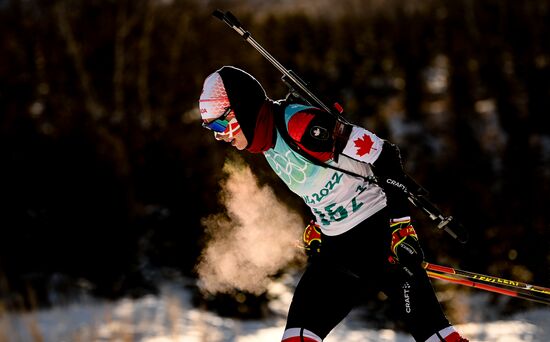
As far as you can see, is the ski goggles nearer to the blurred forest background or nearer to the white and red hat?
the white and red hat

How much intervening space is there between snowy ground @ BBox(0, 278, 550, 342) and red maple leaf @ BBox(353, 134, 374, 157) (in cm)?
309

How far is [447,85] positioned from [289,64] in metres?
3.42

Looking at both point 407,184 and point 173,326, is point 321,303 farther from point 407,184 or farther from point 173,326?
point 173,326

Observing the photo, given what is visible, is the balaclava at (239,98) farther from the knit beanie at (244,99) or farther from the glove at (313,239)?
the glove at (313,239)

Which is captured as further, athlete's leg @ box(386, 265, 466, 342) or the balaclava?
the balaclava

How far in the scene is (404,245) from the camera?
3.06m

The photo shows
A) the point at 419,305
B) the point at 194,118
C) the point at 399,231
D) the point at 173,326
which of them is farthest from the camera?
the point at 194,118

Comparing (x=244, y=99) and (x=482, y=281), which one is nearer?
(x=244, y=99)

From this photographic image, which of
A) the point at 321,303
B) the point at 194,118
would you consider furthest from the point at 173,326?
the point at 194,118

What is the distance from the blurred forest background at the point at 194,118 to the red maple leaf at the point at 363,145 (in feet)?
13.3

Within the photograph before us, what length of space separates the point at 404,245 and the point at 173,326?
4409 mm

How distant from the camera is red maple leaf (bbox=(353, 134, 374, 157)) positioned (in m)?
3.02

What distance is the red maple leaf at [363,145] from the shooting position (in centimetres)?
302

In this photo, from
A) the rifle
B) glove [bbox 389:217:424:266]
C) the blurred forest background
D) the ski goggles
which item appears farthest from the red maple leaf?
the blurred forest background
